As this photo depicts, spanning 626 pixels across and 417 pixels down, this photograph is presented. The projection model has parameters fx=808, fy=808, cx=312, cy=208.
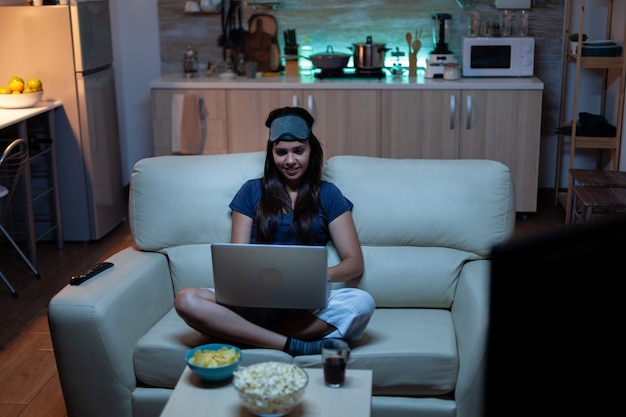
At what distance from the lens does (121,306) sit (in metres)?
2.64

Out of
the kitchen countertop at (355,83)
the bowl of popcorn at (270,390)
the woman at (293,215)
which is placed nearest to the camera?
the bowl of popcorn at (270,390)

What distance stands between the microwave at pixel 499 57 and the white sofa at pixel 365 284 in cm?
258

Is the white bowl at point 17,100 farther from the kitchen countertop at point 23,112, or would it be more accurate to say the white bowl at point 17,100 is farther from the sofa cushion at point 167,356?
the sofa cushion at point 167,356

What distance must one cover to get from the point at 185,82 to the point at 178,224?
8.52 feet

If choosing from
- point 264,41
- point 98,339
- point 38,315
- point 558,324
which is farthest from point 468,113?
point 558,324

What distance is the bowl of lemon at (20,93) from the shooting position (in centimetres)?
446

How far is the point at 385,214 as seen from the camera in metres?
2.97

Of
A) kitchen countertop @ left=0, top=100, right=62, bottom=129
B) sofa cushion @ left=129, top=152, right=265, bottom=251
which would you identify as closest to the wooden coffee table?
sofa cushion @ left=129, top=152, right=265, bottom=251

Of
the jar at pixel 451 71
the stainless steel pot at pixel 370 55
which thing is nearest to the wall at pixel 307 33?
the stainless steel pot at pixel 370 55

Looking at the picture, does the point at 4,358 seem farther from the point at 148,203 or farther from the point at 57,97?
the point at 57,97

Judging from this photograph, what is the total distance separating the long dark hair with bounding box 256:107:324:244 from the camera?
9.37ft

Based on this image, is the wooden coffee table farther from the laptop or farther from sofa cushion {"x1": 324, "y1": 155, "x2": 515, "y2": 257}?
sofa cushion {"x1": 324, "y1": 155, "x2": 515, "y2": 257}

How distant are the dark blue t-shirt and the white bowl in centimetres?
211

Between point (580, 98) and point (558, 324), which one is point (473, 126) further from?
point (558, 324)
